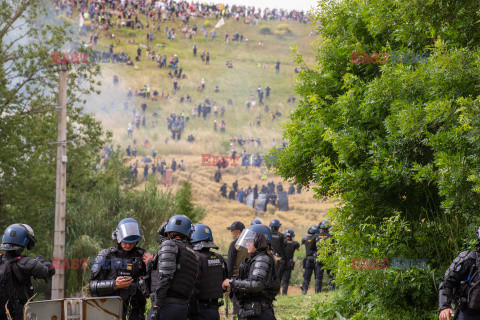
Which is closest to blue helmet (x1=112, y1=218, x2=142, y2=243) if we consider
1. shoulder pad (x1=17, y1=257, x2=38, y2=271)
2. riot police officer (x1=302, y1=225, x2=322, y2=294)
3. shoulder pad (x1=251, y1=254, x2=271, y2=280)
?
shoulder pad (x1=17, y1=257, x2=38, y2=271)

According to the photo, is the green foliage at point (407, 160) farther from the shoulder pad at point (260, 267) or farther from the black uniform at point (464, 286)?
the shoulder pad at point (260, 267)

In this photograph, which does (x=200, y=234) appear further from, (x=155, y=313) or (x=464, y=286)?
(x=464, y=286)

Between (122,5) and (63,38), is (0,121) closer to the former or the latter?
(63,38)

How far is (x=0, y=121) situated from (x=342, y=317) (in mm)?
21305

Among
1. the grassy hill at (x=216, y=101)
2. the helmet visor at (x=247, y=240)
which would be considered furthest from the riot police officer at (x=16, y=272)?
the grassy hill at (x=216, y=101)

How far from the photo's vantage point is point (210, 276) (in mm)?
6953

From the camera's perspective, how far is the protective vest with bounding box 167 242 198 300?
636 centimetres

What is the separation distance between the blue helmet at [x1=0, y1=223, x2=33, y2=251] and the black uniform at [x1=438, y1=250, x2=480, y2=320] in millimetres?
4889

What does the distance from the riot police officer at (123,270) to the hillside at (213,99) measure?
36.3m

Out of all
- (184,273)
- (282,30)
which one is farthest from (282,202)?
(282,30)

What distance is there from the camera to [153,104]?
70062 mm

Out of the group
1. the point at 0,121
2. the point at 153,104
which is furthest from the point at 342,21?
the point at 153,104

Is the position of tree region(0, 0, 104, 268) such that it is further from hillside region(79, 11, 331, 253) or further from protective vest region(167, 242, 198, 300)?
protective vest region(167, 242, 198, 300)

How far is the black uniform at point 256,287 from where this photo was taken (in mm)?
6531
